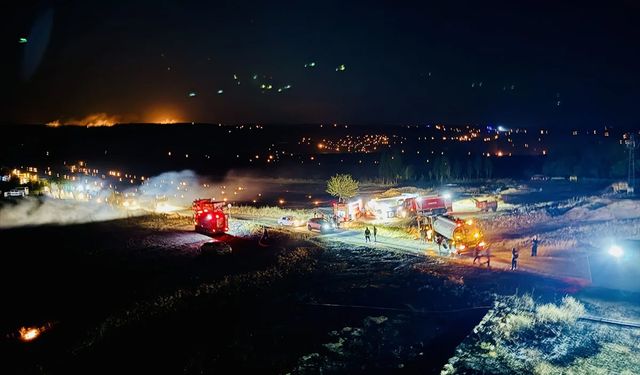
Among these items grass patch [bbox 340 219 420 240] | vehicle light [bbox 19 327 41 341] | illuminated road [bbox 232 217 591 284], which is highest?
grass patch [bbox 340 219 420 240]

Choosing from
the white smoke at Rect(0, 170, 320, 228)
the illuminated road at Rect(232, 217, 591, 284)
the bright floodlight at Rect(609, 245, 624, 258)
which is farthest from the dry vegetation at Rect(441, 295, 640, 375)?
the white smoke at Rect(0, 170, 320, 228)

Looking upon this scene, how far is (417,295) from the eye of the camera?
2242cm

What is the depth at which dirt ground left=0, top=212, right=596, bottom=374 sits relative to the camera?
1677cm

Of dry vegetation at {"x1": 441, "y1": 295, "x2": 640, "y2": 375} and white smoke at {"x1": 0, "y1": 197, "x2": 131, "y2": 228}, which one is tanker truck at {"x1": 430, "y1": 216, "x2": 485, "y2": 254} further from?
white smoke at {"x1": 0, "y1": 197, "x2": 131, "y2": 228}

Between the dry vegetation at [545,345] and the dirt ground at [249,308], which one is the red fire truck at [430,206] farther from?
the dry vegetation at [545,345]

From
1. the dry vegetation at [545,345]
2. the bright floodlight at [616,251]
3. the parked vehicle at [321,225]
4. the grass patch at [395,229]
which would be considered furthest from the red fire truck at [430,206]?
the dry vegetation at [545,345]

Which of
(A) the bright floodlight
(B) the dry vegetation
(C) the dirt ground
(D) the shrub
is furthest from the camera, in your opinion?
(A) the bright floodlight

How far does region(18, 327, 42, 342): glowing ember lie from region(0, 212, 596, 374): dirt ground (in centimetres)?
43

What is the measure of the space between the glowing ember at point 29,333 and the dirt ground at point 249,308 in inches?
16.8

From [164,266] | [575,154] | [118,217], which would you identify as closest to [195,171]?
[118,217]

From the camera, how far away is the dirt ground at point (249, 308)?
1677cm

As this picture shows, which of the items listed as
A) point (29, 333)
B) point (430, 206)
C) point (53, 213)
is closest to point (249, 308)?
point (29, 333)

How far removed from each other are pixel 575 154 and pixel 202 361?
464 feet

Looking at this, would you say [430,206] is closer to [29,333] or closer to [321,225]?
[321,225]
